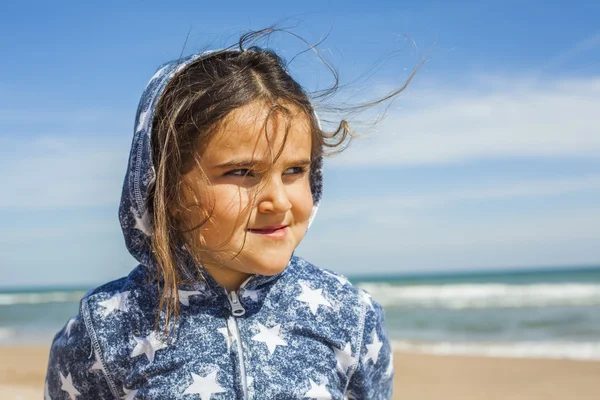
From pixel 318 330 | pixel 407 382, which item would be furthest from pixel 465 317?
pixel 318 330

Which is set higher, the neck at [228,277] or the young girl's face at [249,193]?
the young girl's face at [249,193]

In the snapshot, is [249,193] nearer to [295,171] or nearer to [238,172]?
[238,172]

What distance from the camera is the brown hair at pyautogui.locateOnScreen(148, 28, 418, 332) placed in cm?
188

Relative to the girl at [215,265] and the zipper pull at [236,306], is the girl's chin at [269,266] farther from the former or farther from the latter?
the zipper pull at [236,306]

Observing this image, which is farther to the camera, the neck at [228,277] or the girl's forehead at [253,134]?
the neck at [228,277]

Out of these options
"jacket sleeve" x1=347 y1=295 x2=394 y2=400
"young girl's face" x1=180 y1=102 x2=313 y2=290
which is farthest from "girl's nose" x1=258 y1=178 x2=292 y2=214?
"jacket sleeve" x1=347 y1=295 x2=394 y2=400

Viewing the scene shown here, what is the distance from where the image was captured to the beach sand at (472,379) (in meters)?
5.48

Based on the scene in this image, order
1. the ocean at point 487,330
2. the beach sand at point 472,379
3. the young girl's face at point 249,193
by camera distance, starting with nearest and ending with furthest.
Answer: the young girl's face at point 249,193, the beach sand at point 472,379, the ocean at point 487,330

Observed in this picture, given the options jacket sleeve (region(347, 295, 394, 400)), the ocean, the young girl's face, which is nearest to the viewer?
the young girl's face

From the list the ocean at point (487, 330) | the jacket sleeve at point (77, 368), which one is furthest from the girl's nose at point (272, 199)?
the ocean at point (487, 330)

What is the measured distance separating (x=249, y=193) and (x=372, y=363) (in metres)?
0.75

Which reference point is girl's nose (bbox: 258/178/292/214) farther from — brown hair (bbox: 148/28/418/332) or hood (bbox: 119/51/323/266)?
hood (bbox: 119/51/323/266)

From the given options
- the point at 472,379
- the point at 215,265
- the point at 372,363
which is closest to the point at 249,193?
the point at 215,265

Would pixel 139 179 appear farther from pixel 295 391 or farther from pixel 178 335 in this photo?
pixel 295 391
